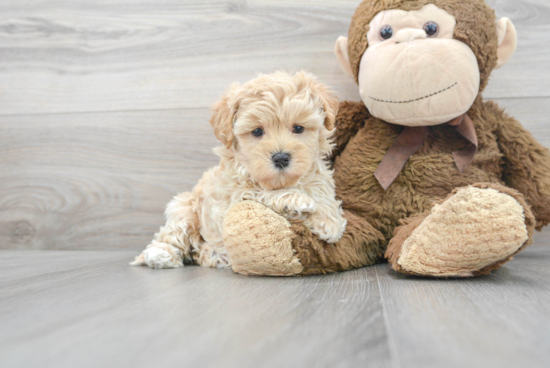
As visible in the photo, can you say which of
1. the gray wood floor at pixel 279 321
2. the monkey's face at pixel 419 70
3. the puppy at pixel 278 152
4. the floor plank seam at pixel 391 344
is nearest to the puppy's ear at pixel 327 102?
the puppy at pixel 278 152

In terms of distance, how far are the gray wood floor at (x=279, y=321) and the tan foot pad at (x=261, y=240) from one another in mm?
34

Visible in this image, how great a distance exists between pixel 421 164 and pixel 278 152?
1.28ft

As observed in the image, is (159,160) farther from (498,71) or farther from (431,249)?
(498,71)

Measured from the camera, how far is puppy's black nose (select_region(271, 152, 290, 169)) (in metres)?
0.90

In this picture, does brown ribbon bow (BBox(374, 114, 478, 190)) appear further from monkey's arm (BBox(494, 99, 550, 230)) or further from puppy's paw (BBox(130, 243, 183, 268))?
puppy's paw (BBox(130, 243, 183, 268))

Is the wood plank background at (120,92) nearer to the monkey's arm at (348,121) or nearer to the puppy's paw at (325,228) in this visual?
the monkey's arm at (348,121)

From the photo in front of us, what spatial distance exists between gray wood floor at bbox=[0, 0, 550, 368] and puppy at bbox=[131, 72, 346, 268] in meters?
0.15

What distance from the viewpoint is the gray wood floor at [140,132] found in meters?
0.79

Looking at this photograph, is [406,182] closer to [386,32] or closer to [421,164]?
[421,164]

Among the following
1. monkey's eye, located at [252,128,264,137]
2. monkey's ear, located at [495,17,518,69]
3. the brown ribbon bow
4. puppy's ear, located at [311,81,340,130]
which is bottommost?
the brown ribbon bow

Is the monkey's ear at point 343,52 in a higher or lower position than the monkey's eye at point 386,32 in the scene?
lower

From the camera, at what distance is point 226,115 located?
96 cm

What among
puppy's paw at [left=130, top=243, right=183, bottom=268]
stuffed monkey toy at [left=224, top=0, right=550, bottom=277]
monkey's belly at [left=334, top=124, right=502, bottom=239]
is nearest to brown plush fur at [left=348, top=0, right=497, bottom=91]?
stuffed monkey toy at [left=224, top=0, right=550, bottom=277]

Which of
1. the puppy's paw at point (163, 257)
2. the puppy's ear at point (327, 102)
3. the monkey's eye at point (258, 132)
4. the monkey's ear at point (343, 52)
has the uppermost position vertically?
the monkey's ear at point (343, 52)
